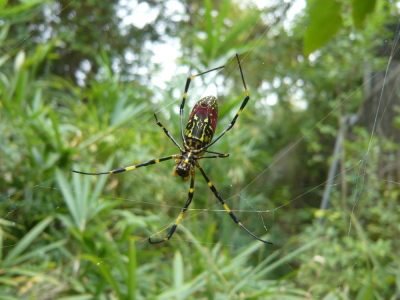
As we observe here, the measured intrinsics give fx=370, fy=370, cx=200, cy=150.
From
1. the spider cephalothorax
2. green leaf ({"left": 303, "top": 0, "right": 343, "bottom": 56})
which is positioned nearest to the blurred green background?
green leaf ({"left": 303, "top": 0, "right": 343, "bottom": 56})

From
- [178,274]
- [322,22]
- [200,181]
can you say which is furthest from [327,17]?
[200,181]

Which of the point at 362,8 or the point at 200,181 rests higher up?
the point at 362,8

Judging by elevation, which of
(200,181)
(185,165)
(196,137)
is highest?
(196,137)

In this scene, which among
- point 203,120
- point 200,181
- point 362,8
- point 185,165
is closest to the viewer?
point 362,8

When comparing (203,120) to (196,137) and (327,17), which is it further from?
(327,17)

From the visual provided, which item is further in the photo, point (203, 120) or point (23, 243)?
point (23, 243)

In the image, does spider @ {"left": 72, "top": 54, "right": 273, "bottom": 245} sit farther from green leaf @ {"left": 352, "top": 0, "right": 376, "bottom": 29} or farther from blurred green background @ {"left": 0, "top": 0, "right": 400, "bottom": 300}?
green leaf @ {"left": 352, "top": 0, "right": 376, "bottom": 29}

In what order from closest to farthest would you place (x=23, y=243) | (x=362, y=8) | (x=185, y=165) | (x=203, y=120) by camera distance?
1. (x=362, y=8)
2. (x=203, y=120)
3. (x=185, y=165)
4. (x=23, y=243)
